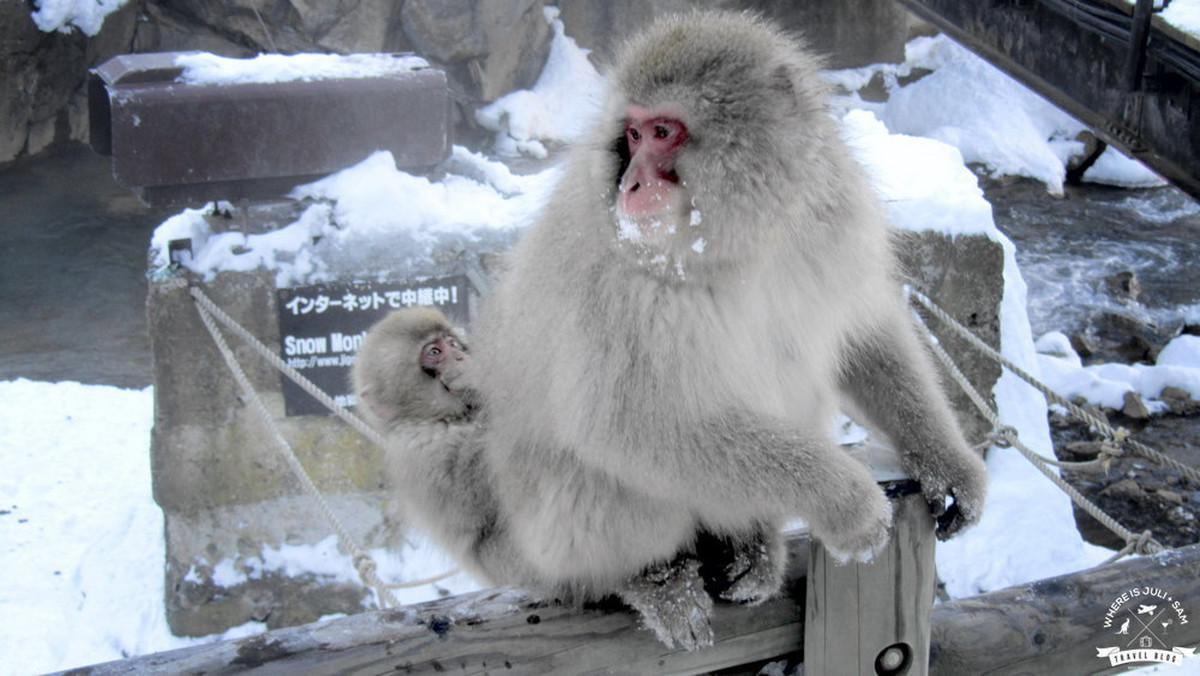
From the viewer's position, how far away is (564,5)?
1075cm

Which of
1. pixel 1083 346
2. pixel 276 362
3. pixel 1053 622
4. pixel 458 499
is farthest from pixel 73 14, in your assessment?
pixel 1053 622

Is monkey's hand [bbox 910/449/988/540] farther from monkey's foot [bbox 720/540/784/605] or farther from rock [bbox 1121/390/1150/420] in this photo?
rock [bbox 1121/390/1150/420]

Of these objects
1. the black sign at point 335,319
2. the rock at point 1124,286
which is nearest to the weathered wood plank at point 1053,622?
the black sign at point 335,319

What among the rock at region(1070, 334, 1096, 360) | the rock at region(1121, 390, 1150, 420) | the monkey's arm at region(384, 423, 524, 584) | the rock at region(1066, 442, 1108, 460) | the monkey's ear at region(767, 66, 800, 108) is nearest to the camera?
the monkey's ear at region(767, 66, 800, 108)

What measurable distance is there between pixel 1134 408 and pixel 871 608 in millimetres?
5556

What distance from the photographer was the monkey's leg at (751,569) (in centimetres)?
189

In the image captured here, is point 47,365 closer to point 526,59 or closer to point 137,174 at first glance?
point 137,174

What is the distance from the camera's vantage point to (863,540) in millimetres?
1763

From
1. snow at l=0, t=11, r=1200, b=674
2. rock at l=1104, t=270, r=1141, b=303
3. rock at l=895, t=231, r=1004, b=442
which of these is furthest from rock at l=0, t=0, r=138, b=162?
rock at l=1104, t=270, r=1141, b=303

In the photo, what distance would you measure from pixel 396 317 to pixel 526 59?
8.16 m

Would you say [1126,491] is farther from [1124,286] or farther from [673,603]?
[673,603]

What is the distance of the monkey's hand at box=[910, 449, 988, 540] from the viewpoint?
1957mm

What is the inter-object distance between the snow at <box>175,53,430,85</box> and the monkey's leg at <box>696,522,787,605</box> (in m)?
2.49

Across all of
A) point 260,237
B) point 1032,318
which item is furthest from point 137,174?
point 1032,318
